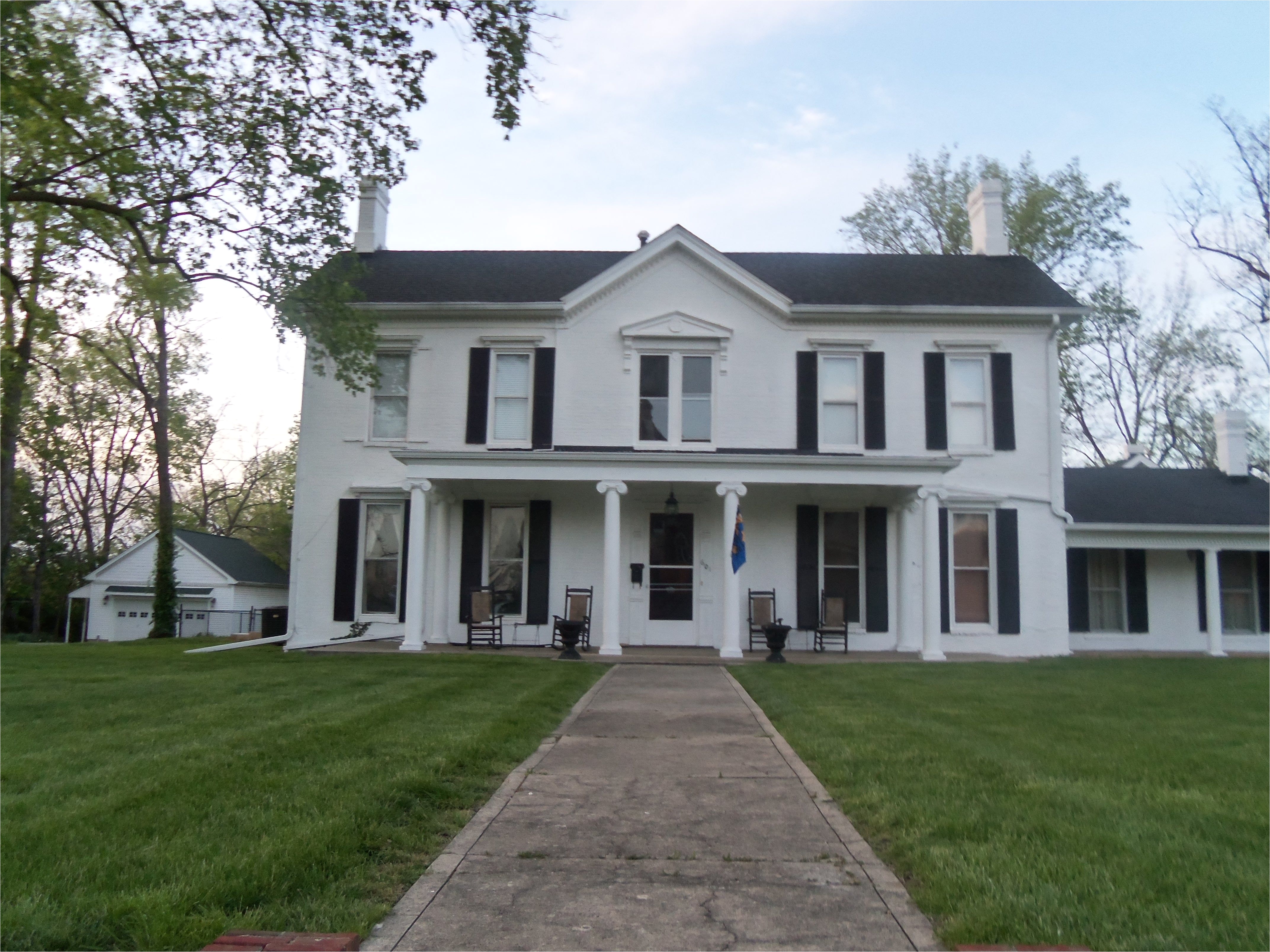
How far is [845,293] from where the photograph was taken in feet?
58.9

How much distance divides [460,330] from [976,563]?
9850 millimetres

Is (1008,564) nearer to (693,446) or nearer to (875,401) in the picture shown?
(875,401)

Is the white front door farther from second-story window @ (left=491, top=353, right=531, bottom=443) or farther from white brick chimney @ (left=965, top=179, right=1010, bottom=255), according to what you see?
white brick chimney @ (left=965, top=179, right=1010, bottom=255)

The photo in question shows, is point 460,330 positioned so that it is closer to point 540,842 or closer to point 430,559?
point 430,559

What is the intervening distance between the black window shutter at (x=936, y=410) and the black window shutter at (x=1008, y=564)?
157 centimetres

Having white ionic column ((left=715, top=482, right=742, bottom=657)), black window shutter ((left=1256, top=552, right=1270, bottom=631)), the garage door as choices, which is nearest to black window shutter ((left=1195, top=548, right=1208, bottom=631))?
black window shutter ((left=1256, top=552, right=1270, bottom=631))

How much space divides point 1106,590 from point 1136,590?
21.3 inches

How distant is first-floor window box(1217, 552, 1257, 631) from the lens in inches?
789

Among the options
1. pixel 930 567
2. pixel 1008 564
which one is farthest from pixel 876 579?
pixel 1008 564

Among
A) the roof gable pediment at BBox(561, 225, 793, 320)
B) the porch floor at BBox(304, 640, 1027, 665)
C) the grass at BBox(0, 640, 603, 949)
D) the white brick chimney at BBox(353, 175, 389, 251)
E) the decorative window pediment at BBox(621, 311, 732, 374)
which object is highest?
the white brick chimney at BBox(353, 175, 389, 251)

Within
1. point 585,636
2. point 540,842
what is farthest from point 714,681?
point 540,842

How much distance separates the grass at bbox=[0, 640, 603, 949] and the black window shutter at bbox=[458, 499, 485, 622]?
5623 millimetres

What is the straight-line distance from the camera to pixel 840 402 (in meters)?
17.4

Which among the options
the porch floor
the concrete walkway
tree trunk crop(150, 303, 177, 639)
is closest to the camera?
the concrete walkway
